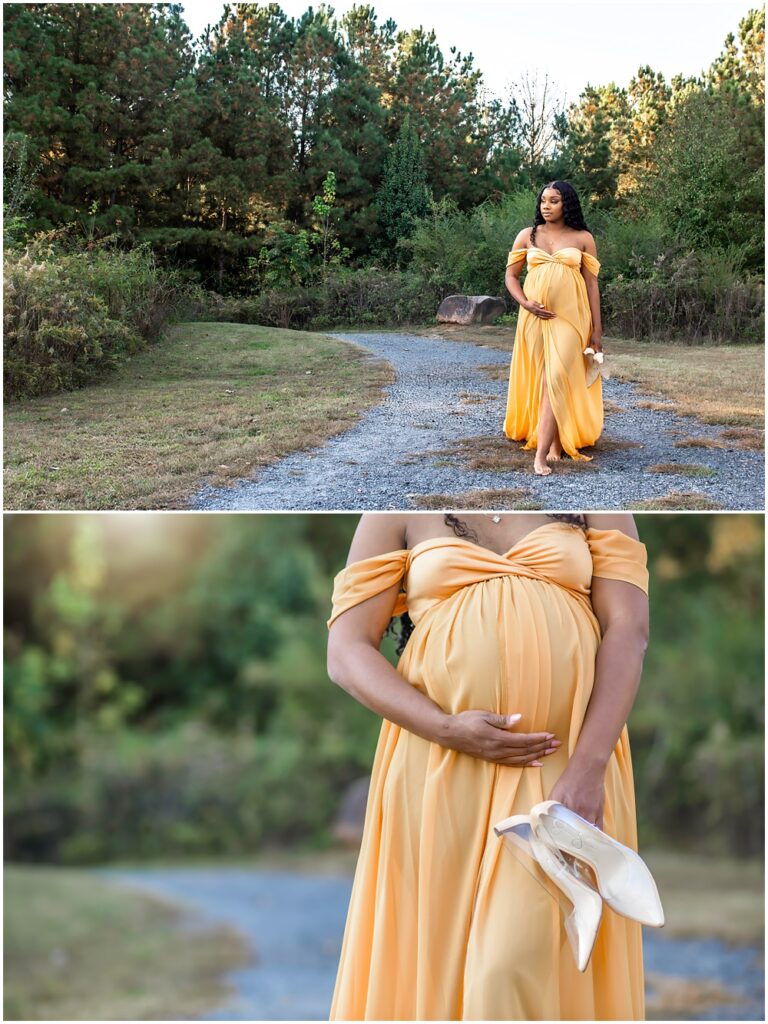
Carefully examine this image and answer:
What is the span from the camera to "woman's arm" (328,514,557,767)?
2.00m

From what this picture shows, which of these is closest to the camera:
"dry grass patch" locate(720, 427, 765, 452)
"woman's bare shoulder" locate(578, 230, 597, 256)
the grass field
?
"woman's bare shoulder" locate(578, 230, 597, 256)

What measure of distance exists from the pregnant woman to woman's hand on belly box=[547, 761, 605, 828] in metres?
2.72

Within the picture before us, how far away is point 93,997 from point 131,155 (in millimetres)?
4961

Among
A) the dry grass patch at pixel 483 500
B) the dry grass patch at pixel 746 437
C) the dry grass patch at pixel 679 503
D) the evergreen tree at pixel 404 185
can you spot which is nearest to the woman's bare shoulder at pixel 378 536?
the dry grass patch at pixel 483 500

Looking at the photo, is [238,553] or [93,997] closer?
[93,997]

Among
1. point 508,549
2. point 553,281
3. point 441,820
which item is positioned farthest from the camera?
point 553,281

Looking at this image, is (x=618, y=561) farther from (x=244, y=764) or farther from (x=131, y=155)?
(x=244, y=764)

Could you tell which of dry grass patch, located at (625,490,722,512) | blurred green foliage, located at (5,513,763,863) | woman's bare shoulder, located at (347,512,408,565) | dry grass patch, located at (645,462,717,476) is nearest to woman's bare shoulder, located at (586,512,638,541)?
woman's bare shoulder, located at (347,512,408,565)

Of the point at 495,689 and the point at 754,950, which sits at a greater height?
the point at 495,689

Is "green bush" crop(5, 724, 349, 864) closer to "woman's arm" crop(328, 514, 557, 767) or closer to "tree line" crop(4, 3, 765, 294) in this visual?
"tree line" crop(4, 3, 765, 294)

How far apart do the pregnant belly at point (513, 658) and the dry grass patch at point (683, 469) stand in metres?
2.75

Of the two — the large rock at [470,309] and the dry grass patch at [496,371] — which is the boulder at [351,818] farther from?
the large rock at [470,309]

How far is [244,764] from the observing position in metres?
7.09

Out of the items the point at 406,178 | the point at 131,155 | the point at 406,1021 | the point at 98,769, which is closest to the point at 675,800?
the point at 98,769
